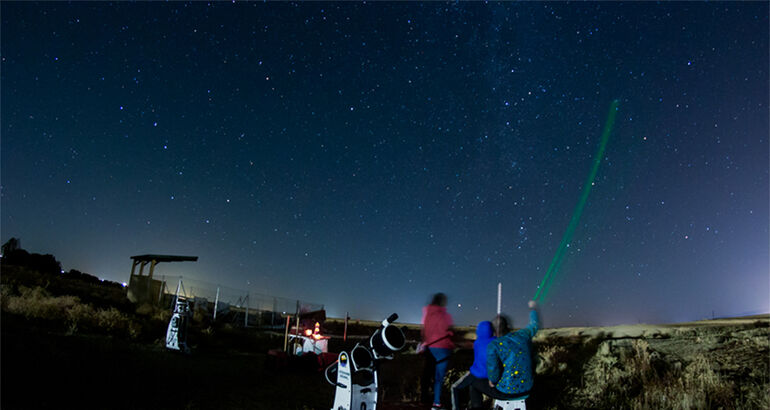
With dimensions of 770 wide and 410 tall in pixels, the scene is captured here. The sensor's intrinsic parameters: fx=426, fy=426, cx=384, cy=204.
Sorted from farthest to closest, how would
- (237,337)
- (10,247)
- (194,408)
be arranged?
(10,247) → (237,337) → (194,408)

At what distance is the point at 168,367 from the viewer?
9.93 meters

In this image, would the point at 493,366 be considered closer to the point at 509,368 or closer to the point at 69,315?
the point at 509,368

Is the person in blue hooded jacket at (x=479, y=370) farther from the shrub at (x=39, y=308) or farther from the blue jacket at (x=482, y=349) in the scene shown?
the shrub at (x=39, y=308)

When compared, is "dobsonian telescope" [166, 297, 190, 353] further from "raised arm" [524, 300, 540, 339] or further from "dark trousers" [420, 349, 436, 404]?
"raised arm" [524, 300, 540, 339]

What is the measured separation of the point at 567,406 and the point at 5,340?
10.1 metres

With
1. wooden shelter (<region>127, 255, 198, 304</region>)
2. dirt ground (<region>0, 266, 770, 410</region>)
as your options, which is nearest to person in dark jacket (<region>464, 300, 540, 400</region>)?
dirt ground (<region>0, 266, 770, 410</region>)

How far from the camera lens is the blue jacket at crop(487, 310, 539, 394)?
493cm

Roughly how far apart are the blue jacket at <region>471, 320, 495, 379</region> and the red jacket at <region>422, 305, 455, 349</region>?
3.42ft

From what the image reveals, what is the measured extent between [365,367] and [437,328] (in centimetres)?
250

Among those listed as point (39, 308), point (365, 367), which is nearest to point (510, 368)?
point (365, 367)

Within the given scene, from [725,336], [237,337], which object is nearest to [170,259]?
[237,337]

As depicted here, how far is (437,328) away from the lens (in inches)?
282

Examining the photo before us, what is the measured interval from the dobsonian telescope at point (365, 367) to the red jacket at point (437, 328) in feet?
7.38

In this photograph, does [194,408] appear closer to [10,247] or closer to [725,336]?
[725,336]
